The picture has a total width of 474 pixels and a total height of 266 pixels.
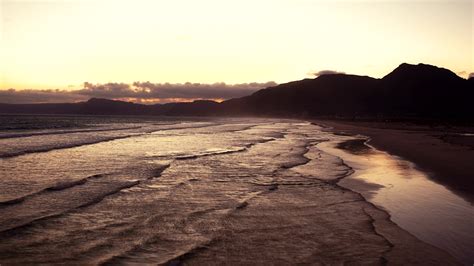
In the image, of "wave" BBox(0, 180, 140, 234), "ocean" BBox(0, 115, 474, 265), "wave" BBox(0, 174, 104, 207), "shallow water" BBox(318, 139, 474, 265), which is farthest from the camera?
"wave" BBox(0, 174, 104, 207)

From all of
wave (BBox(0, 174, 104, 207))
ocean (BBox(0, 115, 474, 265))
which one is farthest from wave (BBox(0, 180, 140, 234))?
wave (BBox(0, 174, 104, 207))

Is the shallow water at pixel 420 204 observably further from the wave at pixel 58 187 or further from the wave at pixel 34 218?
the wave at pixel 58 187

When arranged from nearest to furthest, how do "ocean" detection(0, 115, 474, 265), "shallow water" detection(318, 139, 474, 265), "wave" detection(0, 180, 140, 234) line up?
"ocean" detection(0, 115, 474, 265) → "shallow water" detection(318, 139, 474, 265) → "wave" detection(0, 180, 140, 234)

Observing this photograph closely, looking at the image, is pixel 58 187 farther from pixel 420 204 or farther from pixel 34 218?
pixel 420 204

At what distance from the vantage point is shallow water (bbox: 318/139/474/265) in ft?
24.0

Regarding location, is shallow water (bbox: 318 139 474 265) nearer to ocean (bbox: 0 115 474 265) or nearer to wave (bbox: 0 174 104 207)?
ocean (bbox: 0 115 474 265)

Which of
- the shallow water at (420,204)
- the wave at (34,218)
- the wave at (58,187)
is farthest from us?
the wave at (58,187)

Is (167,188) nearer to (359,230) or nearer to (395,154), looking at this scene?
(359,230)

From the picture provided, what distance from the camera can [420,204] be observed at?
10320 millimetres

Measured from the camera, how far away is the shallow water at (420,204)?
24.0 feet

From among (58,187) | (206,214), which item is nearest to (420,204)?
(206,214)

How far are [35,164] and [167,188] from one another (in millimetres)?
8418

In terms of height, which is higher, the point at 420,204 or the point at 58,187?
the point at 420,204

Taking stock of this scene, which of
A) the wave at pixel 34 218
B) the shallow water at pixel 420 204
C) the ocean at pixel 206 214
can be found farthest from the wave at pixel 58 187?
the shallow water at pixel 420 204
